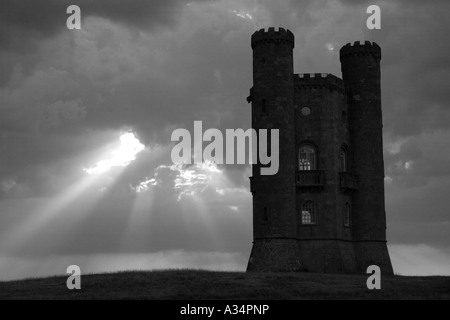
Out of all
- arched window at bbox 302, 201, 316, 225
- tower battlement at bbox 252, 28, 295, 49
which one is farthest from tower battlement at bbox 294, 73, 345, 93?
arched window at bbox 302, 201, 316, 225

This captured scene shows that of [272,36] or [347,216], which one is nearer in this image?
[272,36]

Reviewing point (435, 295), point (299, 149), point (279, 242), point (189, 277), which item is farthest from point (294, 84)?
point (435, 295)

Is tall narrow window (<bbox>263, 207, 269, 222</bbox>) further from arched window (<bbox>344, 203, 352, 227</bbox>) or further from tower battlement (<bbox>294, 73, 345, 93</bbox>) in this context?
tower battlement (<bbox>294, 73, 345, 93</bbox>)

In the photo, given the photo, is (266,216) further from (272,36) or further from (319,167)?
(272,36)

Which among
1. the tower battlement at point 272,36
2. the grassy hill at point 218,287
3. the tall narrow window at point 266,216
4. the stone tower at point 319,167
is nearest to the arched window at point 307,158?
the stone tower at point 319,167

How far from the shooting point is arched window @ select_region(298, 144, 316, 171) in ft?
196

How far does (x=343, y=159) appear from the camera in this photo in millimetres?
61938

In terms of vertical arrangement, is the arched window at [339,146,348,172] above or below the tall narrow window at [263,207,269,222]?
above

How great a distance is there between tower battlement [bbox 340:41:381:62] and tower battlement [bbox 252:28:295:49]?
666 centimetres

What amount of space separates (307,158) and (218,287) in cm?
2105

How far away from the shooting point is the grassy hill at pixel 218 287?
39031 millimetres

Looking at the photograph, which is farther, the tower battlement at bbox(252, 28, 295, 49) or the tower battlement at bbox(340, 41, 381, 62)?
the tower battlement at bbox(340, 41, 381, 62)

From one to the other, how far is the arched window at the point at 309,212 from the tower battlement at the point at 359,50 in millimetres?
13865

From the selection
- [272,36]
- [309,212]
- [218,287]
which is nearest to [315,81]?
[272,36]
